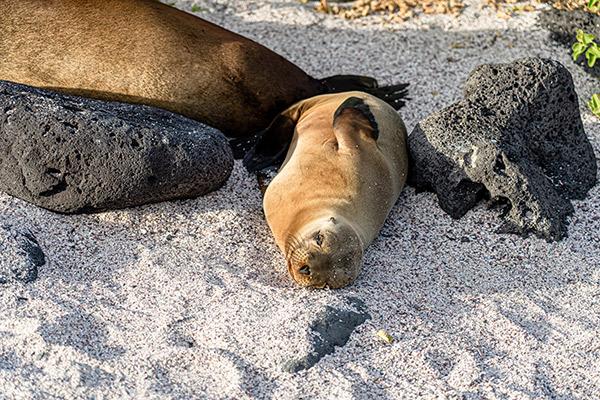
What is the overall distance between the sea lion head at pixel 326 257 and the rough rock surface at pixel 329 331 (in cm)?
13

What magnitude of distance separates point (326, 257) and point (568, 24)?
2.92m

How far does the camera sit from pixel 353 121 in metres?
5.36

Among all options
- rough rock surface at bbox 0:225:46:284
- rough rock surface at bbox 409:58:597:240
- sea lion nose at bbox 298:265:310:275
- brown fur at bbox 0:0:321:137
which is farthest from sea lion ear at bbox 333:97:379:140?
rough rock surface at bbox 0:225:46:284

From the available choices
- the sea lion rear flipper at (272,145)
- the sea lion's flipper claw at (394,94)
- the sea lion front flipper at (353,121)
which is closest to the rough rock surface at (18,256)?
the sea lion rear flipper at (272,145)

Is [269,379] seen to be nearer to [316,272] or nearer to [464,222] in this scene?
[316,272]

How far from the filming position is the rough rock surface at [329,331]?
4074 millimetres

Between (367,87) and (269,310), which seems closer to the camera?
(269,310)

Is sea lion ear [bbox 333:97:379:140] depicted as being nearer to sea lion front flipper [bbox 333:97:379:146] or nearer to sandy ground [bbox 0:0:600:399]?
A: sea lion front flipper [bbox 333:97:379:146]

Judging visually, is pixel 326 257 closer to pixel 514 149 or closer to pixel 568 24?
pixel 514 149

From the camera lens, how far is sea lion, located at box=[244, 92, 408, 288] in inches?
179

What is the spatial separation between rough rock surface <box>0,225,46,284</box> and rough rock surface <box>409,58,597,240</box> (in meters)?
1.91

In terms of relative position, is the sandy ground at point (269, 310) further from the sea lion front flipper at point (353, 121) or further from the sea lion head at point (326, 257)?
the sea lion front flipper at point (353, 121)

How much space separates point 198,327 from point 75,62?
1983mm

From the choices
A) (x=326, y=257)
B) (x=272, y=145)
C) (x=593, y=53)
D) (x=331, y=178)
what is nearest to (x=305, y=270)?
(x=326, y=257)
